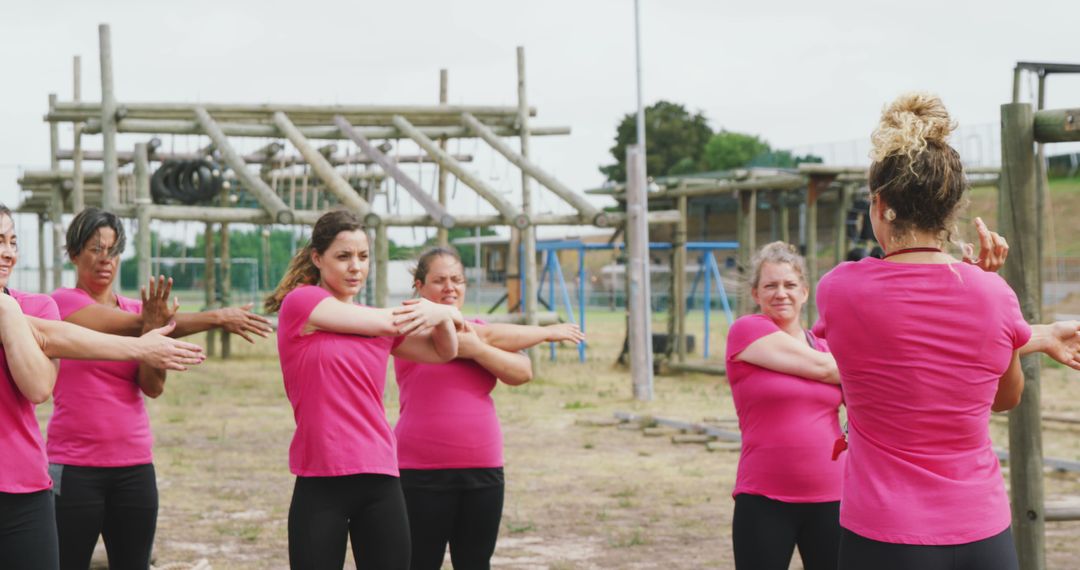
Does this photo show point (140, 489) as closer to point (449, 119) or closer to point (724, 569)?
point (724, 569)

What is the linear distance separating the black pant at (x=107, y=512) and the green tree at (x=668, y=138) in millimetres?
57526

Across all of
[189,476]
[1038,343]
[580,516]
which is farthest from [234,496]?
[1038,343]

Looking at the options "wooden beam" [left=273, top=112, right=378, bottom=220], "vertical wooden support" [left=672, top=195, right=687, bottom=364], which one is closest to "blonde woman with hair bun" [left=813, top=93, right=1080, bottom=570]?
"wooden beam" [left=273, top=112, right=378, bottom=220]

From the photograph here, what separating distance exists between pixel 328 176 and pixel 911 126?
39.5ft

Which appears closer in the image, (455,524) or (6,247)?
(6,247)

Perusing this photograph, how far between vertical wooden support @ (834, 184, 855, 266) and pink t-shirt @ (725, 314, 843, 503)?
38.3 feet

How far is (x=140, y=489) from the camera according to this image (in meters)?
4.27

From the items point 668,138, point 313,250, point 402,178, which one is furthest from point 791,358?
point 668,138

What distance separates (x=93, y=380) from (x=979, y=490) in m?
2.96

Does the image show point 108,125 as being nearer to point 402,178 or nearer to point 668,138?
point 402,178

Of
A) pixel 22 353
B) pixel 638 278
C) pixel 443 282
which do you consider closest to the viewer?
pixel 22 353

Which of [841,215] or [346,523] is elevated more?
[841,215]

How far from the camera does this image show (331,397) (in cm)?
373

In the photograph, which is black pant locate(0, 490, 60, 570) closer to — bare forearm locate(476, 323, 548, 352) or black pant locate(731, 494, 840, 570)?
bare forearm locate(476, 323, 548, 352)
